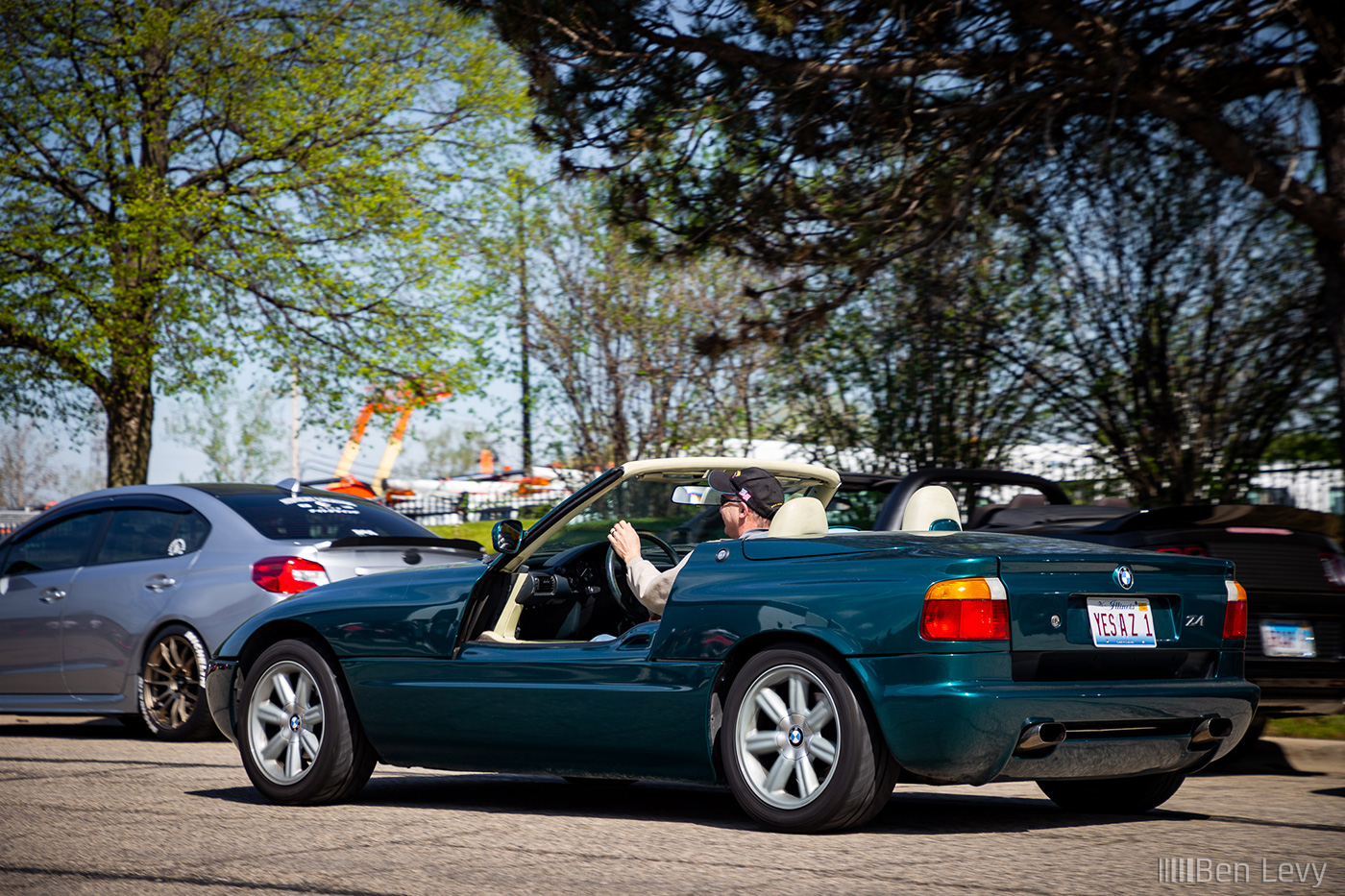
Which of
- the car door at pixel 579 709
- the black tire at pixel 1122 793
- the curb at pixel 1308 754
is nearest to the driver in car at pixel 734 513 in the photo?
the car door at pixel 579 709

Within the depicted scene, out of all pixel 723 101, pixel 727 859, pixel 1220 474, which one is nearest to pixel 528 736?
pixel 727 859

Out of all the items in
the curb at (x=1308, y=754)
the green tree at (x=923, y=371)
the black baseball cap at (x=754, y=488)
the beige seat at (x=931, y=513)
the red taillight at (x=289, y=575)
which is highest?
the green tree at (x=923, y=371)

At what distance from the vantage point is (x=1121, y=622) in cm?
473

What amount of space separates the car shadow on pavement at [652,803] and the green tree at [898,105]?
197 inches

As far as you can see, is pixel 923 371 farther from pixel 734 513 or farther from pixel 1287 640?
pixel 734 513

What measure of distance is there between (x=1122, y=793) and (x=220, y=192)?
1958 cm

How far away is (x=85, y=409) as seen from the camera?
23031mm

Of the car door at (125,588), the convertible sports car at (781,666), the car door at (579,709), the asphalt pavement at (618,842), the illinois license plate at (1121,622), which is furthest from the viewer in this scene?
the car door at (125,588)

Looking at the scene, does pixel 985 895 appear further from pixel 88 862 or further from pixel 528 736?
pixel 88 862

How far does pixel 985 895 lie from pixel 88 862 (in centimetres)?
287

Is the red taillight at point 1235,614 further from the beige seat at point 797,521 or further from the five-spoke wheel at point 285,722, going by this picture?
the five-spoke wheel at point 285,722

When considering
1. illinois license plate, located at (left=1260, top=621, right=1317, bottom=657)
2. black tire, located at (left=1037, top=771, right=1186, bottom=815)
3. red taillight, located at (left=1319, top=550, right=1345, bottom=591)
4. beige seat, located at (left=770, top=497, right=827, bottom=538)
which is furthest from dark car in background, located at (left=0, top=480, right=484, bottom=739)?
red taillight, located at (left=1319, top=550, right=1345, bottom=591)

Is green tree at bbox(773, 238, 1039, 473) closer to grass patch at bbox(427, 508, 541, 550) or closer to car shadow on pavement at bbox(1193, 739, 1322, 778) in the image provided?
car shadow on pavement at bbox(1193, 739, 1322, 778)

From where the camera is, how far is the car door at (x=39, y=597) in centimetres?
941
